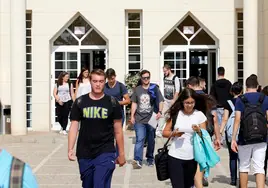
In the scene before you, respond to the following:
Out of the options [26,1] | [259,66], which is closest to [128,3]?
[26,1]

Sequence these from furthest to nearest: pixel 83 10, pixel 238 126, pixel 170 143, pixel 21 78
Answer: pixel 83 10
pixel 21 78
pixel 238 126
pixel 170 143

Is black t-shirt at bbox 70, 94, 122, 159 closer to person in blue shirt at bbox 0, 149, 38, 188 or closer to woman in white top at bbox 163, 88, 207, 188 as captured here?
woman in white top at bbox 163, 88, 207, 188

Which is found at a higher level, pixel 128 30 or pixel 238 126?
pixel 128 30

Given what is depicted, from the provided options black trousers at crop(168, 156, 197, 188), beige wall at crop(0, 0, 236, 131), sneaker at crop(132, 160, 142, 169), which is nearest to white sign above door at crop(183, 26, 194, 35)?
beige wall at crop(0, 0, 236, 131)

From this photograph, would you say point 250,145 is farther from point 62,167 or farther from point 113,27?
point 113,27

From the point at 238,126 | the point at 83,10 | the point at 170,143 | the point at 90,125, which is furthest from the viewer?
the point at 83,10

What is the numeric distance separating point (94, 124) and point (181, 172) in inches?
44.6

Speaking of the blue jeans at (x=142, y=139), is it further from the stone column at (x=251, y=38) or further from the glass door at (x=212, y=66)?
the glass door at (x=212, y=66)

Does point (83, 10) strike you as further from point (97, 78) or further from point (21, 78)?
point (97, 78)

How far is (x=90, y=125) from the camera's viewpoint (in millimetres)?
6285

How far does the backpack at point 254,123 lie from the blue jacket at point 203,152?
93 centimetres

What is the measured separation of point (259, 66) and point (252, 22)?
4.62 feet

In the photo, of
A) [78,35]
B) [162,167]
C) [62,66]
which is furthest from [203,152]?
[78,35]

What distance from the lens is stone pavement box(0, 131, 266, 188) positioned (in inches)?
365
